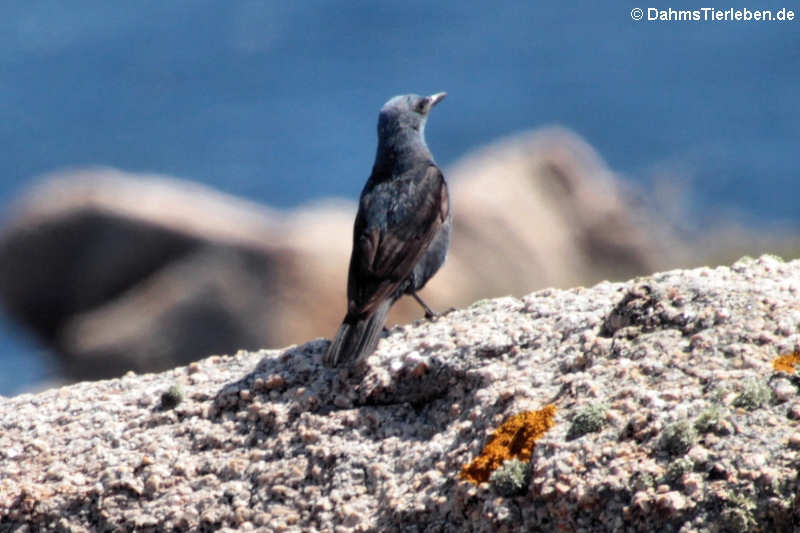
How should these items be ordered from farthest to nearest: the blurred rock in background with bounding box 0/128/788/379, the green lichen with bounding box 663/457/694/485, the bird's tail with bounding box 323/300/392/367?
1. the blurred rock in background with bounding box 0/128/788/379
2. the bird's tail with bounding box 323/300/392/367
3. the green lichen with bounding box 663/457/694/485

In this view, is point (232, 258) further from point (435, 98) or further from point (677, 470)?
point (677, 470)

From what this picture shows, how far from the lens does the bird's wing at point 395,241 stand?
823 cm

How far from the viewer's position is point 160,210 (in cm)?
2336

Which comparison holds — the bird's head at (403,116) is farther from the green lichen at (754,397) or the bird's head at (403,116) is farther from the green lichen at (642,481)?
the green lichen at (642,481)

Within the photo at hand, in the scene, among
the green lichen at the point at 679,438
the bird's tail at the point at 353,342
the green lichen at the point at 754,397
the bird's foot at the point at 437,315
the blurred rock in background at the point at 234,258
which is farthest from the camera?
the blurred rock in background at the point at 234,258

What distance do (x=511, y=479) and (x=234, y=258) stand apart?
596 inches

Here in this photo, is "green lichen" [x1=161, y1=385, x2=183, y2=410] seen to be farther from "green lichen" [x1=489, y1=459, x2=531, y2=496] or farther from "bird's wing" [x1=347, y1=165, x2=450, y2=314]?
"green lichen" [x1=489, y1=459, x2=531, y2=496]

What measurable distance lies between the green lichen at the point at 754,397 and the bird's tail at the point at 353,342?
7.10ft

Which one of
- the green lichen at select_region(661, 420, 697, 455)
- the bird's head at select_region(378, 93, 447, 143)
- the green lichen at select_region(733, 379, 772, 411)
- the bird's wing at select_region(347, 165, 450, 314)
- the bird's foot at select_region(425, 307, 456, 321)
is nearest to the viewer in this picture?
the green lichen at select_region(661, 420, 697, 455)

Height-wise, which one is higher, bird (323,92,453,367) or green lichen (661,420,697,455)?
bird (323,92,453,367)

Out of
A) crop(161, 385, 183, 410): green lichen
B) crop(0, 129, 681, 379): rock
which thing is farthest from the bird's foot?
crop(0, 129, 681, 379): rock

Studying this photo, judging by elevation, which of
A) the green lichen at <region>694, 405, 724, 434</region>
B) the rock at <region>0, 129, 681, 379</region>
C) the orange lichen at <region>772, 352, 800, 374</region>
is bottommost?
the green lichen at <region>694, 405, 724, 434</region>

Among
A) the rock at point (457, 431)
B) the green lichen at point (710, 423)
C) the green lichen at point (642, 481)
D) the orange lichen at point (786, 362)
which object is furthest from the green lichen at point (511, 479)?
the orange lichen at point (786, 362)

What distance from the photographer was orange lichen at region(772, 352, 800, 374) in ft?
19.1
